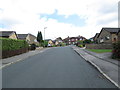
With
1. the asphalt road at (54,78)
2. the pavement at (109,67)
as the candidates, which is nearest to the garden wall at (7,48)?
the asphalt road at (54,78)

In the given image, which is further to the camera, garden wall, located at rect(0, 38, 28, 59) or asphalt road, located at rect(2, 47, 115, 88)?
garden wall, located at rect(0, 38, 28, 59)

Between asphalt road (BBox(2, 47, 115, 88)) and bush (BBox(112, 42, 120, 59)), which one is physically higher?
bush (BBox(112, 42, 120, 59))

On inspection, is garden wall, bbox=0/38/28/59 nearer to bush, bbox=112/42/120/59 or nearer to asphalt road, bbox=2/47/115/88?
asphalt road, bbox=2/47/115/88

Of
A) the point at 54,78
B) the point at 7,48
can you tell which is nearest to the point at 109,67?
the point at 54,78

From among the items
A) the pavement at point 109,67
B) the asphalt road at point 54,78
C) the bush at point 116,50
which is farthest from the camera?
the bush at point 116,50

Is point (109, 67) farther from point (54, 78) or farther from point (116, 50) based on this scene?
point (54, 78)

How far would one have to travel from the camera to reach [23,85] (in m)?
5.27

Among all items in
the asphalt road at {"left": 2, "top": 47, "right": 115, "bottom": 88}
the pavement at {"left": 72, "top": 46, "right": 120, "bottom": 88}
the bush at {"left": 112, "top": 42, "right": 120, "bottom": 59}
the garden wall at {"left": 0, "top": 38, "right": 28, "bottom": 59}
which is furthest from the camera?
the garden wall at {"left": 0, "top": 38, "right": 28, "bottom": 59}

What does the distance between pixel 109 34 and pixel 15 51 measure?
29.4 meters

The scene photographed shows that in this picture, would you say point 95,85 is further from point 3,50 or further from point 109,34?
point 109,34

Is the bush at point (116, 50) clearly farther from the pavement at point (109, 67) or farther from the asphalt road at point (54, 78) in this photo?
the asphalt road at point (54, 78)

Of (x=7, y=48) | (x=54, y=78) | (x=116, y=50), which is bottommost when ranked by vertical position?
(x=54, y=78)

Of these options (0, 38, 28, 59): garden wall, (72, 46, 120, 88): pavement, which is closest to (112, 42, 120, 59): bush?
(72, 46, 120, 88): pavement

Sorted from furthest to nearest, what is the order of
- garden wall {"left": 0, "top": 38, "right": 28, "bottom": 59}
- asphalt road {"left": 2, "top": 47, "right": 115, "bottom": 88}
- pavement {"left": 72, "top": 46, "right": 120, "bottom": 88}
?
garden wall {"left": 0, "top": 38, "right": 28, "bottom": 59}, pavement {"left": 72, "top": 46, "right": 120, "bottom": 88}, asphalt road {"left": 2, "top": 47, "right": 115, "bottom": 88}
